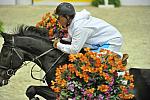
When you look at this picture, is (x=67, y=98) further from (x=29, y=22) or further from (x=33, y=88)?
(x=29, y=22)

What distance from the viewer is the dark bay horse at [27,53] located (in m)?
3.79

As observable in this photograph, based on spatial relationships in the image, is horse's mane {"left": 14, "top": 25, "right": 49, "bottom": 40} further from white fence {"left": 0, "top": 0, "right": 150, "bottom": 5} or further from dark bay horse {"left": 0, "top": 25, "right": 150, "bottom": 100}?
white fence {"left": 0, "top": 0, "right": 150, "bottom": 5}

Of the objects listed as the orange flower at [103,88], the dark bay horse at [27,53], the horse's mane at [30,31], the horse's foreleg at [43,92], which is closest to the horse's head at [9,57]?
the dark bay horse at [27,53]

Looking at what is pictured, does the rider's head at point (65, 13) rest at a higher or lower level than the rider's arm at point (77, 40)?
higher

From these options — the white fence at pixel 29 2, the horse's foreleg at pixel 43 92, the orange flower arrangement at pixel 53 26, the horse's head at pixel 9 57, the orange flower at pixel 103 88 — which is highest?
the orange flower arrangement at pixel 53 26

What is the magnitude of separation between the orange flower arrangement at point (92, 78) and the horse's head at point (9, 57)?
44 centimetres

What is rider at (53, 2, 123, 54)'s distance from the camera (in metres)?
3.67

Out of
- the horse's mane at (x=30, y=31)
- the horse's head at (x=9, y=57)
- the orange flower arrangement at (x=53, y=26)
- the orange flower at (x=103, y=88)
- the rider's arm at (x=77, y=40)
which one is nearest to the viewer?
the orange flower at (x=103, y=88)

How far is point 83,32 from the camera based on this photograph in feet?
12.0

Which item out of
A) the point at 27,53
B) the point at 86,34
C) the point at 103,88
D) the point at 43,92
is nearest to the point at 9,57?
the point at 27,53

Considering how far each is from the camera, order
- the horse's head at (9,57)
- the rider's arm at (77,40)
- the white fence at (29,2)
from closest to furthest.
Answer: the rider's arm at (77,40) < the horse's head at (9,57) < the white fence at (29,2)

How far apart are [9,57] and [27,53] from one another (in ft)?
0.59

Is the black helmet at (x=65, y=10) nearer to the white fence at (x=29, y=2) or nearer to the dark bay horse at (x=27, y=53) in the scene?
the dark bay horse at (x=27, y=53)

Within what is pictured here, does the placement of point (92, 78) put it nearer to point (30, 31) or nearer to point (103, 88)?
point (103, 88)
